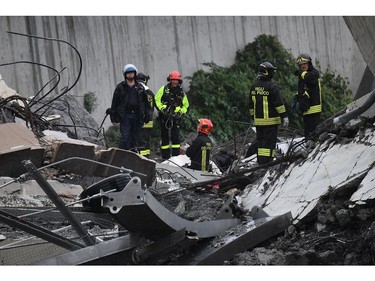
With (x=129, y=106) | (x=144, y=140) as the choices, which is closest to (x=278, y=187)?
(x=129, y=106)

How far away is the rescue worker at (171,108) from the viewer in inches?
619

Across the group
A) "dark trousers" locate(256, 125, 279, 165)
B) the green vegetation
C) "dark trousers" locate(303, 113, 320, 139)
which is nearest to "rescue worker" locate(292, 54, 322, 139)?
"dark trousers" locate(303, 113, 320, 139)

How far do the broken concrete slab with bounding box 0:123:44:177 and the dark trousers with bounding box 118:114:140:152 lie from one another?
3369 millimetres

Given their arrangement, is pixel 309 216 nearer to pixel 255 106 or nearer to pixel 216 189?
pixel 216 189

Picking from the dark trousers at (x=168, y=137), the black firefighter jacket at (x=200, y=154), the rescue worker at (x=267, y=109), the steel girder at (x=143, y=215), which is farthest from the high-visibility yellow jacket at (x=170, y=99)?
the steel girder at (x=143, y=215)

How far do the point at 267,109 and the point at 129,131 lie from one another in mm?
2249

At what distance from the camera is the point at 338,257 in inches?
289

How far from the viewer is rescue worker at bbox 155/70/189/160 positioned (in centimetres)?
1573

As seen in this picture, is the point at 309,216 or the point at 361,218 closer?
the point at 361,218

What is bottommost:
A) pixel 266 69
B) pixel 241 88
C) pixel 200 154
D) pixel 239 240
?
pixel 239 240

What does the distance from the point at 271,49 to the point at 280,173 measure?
1183 centimetres

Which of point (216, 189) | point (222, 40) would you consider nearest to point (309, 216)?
point (216, 189)

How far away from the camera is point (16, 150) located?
10.7 meters

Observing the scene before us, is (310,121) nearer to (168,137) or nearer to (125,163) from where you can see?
(168,137)
